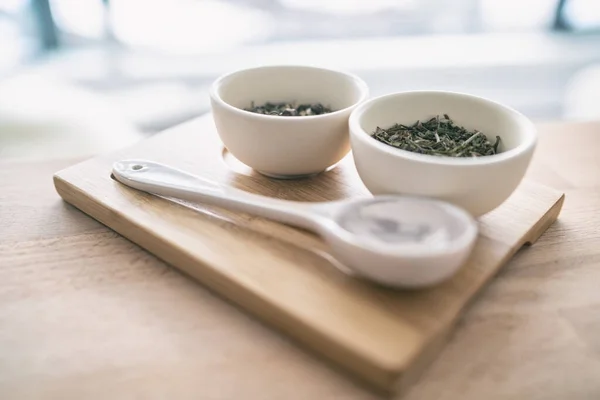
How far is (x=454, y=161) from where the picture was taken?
581 mm

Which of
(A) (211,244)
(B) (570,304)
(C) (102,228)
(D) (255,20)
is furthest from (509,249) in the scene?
(D) (255,20)

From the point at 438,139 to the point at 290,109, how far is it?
8.4 inches

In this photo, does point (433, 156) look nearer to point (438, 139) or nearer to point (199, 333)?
point (438, 139)

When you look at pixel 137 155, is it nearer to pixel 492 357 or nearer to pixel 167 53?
pixel 492 357

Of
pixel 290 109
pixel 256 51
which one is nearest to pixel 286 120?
pixel 290 109

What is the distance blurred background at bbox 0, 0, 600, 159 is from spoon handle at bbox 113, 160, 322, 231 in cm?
38

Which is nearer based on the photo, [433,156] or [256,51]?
[433,156]

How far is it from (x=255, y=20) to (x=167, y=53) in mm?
235

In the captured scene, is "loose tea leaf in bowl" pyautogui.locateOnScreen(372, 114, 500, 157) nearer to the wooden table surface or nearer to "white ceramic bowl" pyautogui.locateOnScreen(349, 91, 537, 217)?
"white ceramic bowl" pyautogui.locateOnScreen(349, 91, 537, 217)

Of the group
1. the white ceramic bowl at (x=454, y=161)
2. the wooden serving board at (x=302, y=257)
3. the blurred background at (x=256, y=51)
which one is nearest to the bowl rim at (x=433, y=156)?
the white ceramic bowl at (x=454, y=161)

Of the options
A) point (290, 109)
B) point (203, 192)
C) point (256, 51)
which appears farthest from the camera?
point (256, 51)

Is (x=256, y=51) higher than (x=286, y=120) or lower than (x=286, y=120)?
lower

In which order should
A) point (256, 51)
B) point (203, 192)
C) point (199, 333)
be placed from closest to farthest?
point (199, 333) < point (203, 192) < point (256, 51)

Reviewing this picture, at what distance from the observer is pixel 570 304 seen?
611 mm
